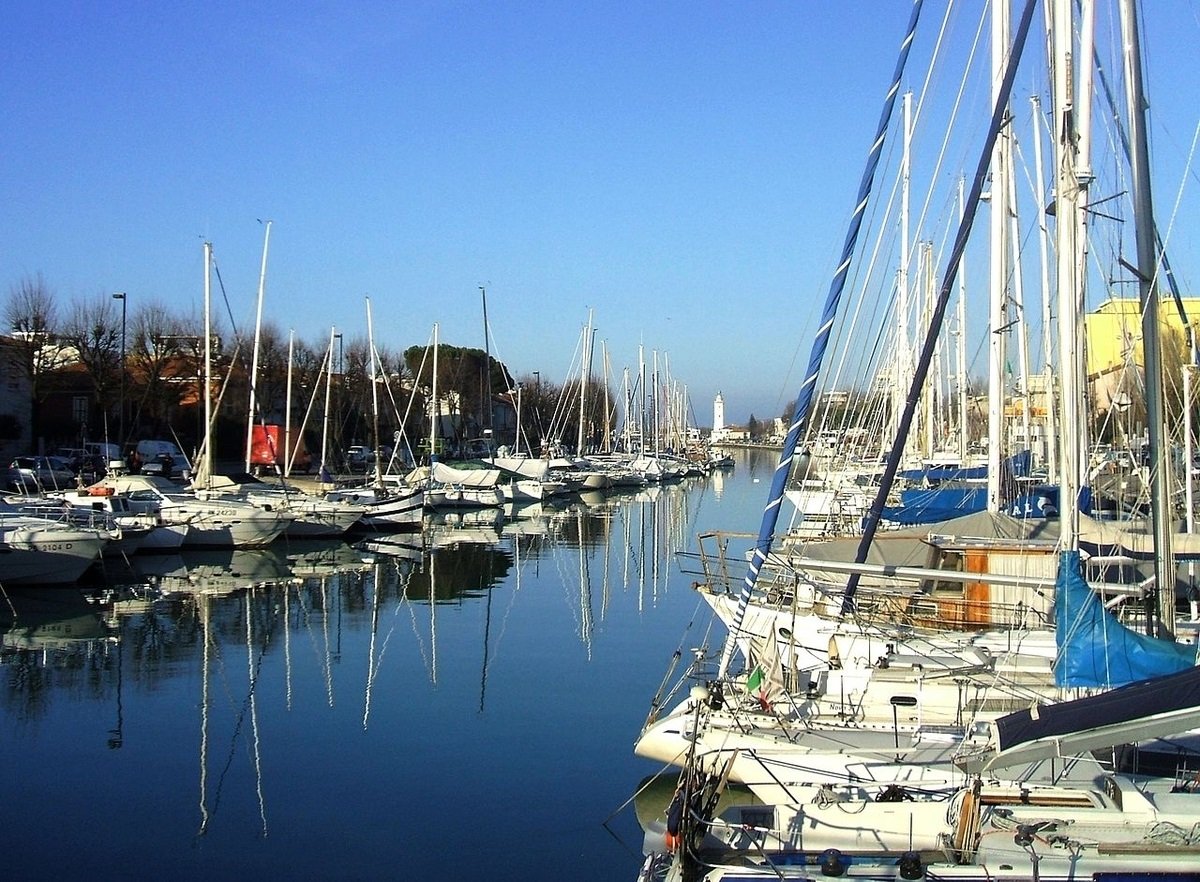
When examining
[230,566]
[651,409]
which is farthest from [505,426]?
[230,566]

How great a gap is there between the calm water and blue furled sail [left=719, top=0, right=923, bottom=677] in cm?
263

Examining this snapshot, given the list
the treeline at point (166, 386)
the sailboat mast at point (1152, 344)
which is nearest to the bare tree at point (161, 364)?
the treeline at point (166, 386)

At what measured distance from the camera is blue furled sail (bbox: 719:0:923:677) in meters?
14.7

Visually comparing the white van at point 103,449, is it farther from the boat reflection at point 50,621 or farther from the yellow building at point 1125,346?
the yellow building at point 1125,346

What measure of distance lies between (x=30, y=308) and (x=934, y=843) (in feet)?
201

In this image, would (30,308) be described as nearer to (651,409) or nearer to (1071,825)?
(651,409)

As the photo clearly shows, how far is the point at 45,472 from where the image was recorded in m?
51.4

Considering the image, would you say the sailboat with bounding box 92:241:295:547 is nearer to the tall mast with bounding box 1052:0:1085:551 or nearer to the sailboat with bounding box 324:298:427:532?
the sailboat with bounding box 324:298:427:532

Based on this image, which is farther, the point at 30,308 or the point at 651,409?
the point at 651,409

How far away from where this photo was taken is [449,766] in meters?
15.6

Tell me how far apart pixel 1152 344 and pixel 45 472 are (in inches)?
1877

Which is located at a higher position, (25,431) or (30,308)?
(30,308)

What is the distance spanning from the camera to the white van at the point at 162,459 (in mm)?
53156

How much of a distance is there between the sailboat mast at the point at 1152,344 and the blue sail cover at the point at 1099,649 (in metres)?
1.25
